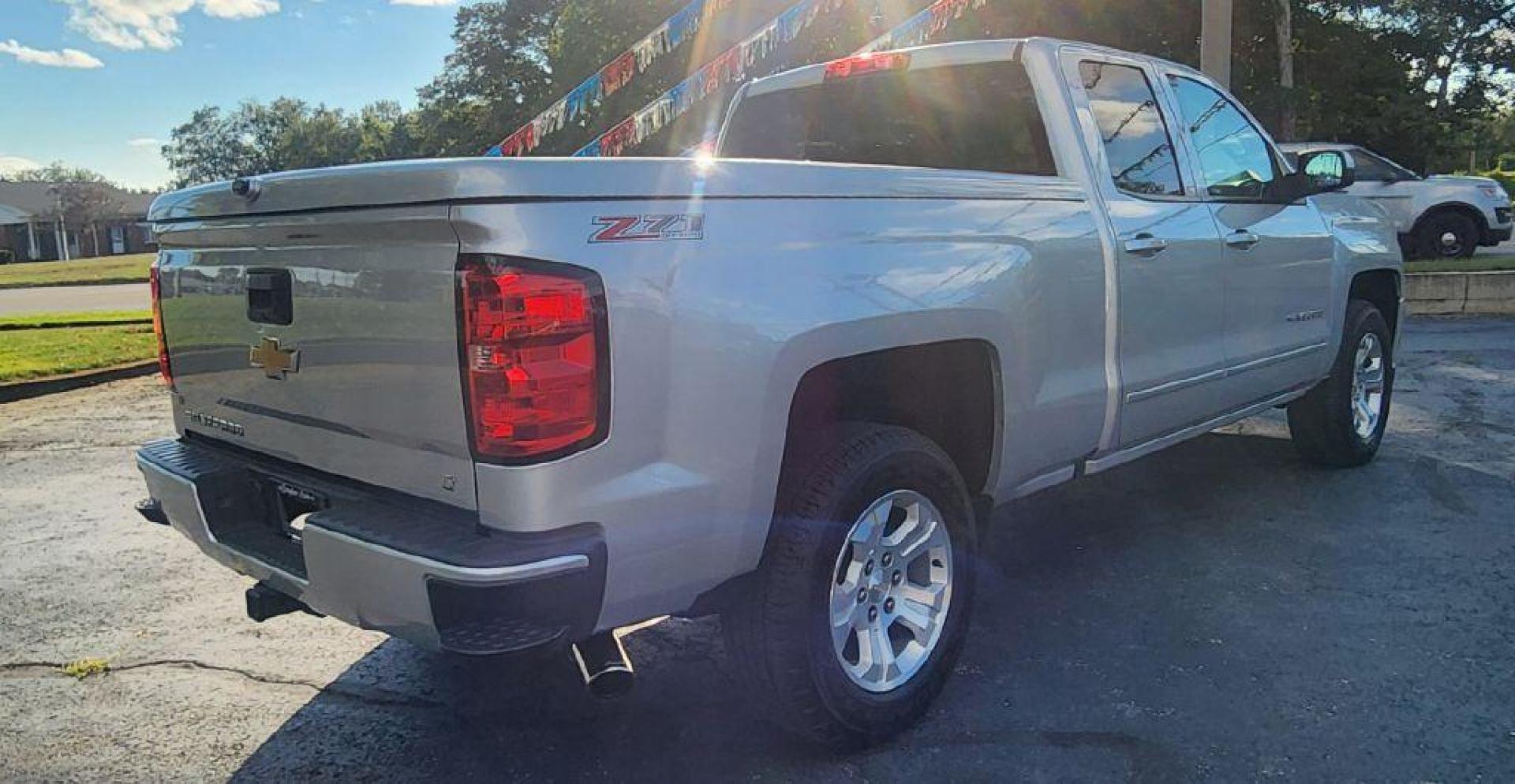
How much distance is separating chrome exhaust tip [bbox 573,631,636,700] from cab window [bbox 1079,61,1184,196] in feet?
8.33

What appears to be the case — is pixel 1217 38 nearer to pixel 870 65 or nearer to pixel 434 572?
pixel 870 65

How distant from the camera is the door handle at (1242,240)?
440cm

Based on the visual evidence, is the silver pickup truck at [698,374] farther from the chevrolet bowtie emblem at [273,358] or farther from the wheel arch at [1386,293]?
the wheel arch at [1386,293]

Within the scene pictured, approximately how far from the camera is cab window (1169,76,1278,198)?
453cm

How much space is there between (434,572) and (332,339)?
2.37ft

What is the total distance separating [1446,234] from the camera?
14406 mm

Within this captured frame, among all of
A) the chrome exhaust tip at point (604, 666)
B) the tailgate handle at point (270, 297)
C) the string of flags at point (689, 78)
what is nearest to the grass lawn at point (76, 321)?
the string of flags at point (689, 78)

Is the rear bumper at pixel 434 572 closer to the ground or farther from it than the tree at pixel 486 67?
closer to the ground

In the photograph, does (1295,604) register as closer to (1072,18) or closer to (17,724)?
(17,724)

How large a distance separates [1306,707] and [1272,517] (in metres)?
2.02

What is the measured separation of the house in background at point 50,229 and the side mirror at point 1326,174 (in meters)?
69.9

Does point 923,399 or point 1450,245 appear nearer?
point 923,399

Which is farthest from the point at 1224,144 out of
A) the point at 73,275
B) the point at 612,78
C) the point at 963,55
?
the point at 73,275

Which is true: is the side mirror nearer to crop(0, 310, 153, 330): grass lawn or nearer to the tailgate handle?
the tailgate handle
